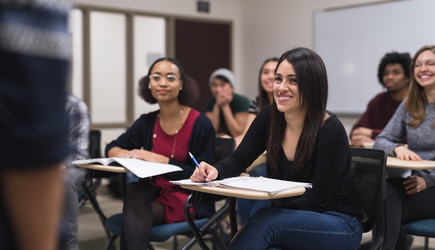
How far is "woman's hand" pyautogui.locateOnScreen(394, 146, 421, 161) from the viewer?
2358mm

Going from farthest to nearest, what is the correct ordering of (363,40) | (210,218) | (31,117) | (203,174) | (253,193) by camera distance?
(363,40), (210,218), (203,174), (253,193), (31,117)

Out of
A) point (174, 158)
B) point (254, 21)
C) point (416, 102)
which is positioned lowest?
point (174, 158)

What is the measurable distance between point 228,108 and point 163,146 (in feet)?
5.53

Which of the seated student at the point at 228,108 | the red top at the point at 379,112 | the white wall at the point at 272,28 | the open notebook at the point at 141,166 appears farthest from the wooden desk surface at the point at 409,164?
the white wall at the point at 272,28

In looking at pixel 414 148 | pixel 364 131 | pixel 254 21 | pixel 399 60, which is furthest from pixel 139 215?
pixel 254 21

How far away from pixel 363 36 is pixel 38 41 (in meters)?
5.62

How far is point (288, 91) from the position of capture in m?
1.84

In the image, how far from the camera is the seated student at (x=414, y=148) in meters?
2.27

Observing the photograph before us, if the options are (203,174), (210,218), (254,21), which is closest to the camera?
(203,174)

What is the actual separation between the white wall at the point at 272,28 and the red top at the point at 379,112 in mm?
2385

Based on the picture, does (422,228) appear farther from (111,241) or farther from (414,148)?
(111,241)

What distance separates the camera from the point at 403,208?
2297 millimetres

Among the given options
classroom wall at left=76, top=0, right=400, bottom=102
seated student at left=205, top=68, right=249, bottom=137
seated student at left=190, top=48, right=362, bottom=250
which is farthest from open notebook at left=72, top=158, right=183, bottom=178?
classroom wall at left=76, top=0, right=400, bottom=102

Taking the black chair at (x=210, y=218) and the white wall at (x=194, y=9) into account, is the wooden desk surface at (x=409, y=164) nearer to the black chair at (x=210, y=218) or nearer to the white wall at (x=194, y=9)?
the black chair at (x=210, y=218)
